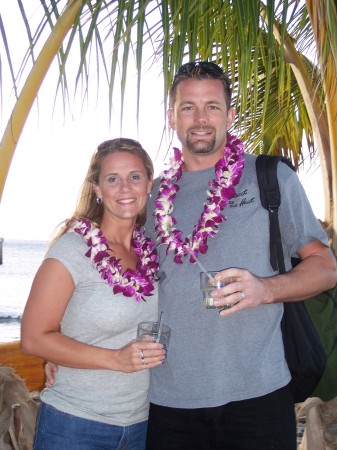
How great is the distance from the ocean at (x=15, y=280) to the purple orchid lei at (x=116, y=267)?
6927 mm

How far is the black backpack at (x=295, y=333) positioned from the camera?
235 cm

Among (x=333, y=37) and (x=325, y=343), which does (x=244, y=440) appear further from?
(x=333, y=37)

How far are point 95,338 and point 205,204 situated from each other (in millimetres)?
654

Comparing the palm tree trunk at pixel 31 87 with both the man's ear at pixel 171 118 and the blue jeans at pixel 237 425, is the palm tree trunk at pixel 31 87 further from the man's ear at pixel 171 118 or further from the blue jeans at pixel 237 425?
the blue jeans at pixel 237 425

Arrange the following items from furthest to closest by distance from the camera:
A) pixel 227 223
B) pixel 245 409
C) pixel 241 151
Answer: pixel 241 151, pixel 227 223, pixel 245 409

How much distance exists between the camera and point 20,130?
8.79ft

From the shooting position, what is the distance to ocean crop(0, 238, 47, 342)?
2306 cm

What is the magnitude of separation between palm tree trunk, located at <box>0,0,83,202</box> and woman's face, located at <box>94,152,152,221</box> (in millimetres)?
370

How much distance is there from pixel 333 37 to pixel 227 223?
100 centimetres

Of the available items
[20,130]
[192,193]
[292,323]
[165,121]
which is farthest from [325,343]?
[20,130]

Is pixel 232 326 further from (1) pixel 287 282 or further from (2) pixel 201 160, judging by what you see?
(2) pixel 201 160

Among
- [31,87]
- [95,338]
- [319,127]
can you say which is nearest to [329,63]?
[319,127]

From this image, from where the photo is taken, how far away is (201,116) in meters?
2.67

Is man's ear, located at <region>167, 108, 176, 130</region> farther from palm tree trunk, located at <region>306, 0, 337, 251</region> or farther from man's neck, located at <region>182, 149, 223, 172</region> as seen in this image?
palm tree trunk, located at <region>306, 0, 337, 251</region>
